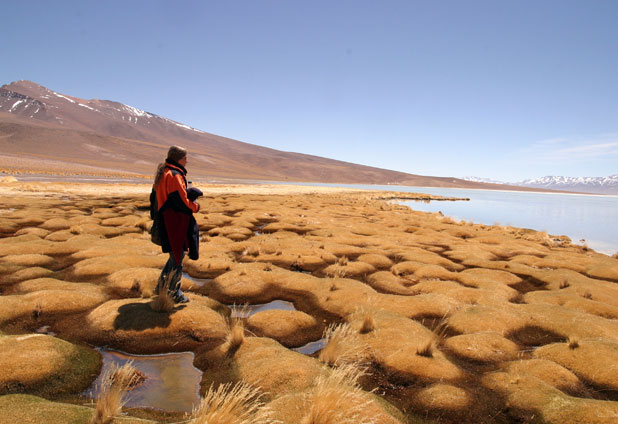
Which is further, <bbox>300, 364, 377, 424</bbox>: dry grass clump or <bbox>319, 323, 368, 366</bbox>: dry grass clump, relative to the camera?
<bbox>319, 323, 368, 366</bbox>: dry grass clump

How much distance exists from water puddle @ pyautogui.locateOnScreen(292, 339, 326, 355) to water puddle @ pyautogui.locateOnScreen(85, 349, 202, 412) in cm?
184

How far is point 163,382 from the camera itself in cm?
478

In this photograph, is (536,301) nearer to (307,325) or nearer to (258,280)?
A: (307,325)

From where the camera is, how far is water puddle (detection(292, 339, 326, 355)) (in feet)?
19.9

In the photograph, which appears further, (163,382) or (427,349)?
(427,349)

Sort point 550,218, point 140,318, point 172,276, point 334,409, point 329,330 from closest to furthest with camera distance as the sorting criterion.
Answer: point 334,409 → point 329,330 → point 140,318 → point 172,276 → point 550,218

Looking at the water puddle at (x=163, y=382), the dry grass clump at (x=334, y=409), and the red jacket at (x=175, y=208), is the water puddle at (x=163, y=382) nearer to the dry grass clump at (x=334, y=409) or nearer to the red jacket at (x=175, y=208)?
the dry grass clump at (x=334, y=409)

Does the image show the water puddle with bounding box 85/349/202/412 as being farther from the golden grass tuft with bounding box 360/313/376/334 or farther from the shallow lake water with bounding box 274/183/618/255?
the shallow lake water with bounding box 274/183/618/255

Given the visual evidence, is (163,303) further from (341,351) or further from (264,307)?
(341,351)

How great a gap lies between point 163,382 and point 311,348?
8.44 ft

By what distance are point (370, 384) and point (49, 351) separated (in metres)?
4.77

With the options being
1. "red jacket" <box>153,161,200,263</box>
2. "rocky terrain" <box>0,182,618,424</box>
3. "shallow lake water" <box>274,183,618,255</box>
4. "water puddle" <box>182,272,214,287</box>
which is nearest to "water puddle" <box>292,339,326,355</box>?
"rocky terrain" <box>0,182,618,424</box>

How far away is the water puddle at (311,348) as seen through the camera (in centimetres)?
605

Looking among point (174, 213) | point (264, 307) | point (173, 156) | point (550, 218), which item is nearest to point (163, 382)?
point (174, 213)
